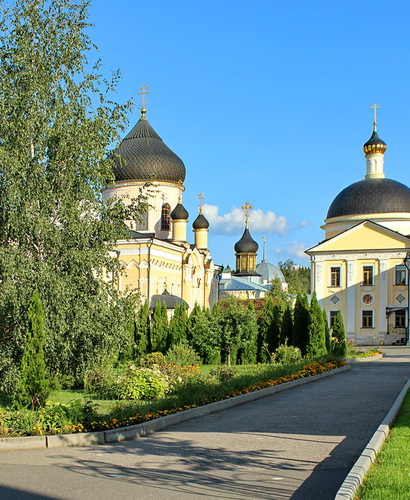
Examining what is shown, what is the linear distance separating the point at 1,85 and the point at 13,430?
26.9 feet

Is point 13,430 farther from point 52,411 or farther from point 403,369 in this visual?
point 403,369

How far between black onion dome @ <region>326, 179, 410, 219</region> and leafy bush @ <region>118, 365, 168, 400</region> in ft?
Result: 125

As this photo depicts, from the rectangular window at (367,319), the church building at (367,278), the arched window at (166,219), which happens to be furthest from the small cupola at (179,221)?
the rectangular window at (367,319)

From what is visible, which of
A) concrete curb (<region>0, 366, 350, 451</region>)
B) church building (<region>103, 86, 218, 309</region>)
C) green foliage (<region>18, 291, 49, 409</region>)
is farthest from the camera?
church building (<region>103, 86, 218, 309</region>)

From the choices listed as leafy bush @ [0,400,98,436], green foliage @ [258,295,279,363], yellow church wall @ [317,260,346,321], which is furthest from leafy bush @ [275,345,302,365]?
yellow church wall @ [317,260,346,321]

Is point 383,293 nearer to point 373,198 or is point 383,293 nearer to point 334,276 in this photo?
point 334,276

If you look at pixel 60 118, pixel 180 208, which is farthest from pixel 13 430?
pixel 180 208

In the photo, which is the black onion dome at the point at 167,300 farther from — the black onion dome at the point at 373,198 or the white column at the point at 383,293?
the black onion dome at the point at 373,198

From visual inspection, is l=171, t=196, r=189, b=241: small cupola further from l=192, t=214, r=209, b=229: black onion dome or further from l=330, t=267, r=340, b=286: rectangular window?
l=330, t=267, r=340, b=286: rectangular window

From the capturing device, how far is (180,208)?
4828 centimetres

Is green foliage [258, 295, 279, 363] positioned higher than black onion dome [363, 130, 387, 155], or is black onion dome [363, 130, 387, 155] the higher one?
black onion dome [363, 130, 387, 155]

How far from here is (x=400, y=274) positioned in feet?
147

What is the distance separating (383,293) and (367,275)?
1.69 meters

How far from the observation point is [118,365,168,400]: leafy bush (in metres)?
13.3
